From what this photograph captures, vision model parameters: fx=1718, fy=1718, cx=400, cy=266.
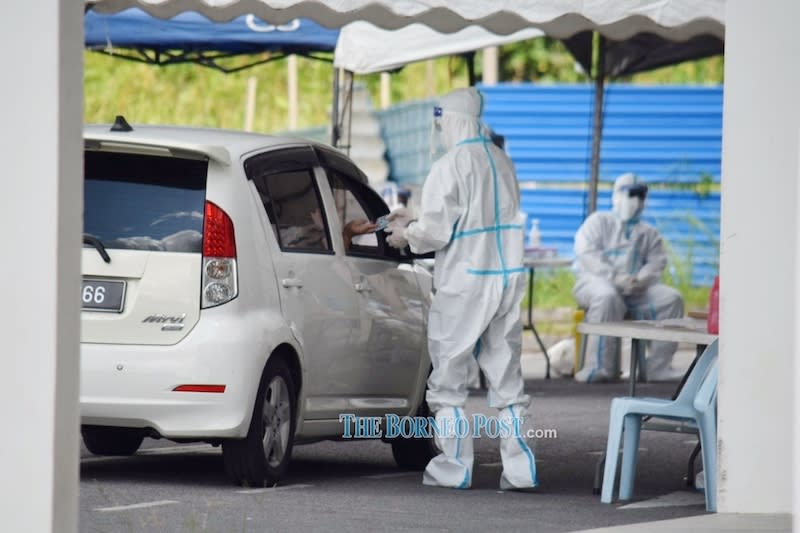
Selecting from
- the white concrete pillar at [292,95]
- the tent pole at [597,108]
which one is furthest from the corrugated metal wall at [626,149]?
the tent pole at [597,108]

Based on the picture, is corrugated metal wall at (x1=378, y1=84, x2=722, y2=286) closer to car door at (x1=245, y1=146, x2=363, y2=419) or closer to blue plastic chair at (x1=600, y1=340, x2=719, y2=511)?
car door at (x1=245, y1=146, x2=363, y2=419)

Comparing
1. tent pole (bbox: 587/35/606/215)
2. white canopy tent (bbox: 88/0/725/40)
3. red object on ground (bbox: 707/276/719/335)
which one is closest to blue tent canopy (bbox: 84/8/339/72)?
tent pole (bbox: 587/35/606/215)

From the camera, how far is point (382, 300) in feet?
32.3

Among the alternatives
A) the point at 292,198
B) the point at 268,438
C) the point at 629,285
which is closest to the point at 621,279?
the point at 629,285

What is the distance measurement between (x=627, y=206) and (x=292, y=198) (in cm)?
833

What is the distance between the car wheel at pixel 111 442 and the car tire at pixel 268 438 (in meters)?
1.38

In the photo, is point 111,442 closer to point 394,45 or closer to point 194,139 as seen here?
point 194,139

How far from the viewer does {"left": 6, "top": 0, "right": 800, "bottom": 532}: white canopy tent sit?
5570mm

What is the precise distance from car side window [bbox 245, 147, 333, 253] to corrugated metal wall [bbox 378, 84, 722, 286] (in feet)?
39.8

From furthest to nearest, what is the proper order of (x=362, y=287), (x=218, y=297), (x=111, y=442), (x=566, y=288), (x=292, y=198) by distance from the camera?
(x=566, y=288) < (x=111, y=442) < (x=362, y=287) < (x=292, y=198) < (x=218, y=297)
